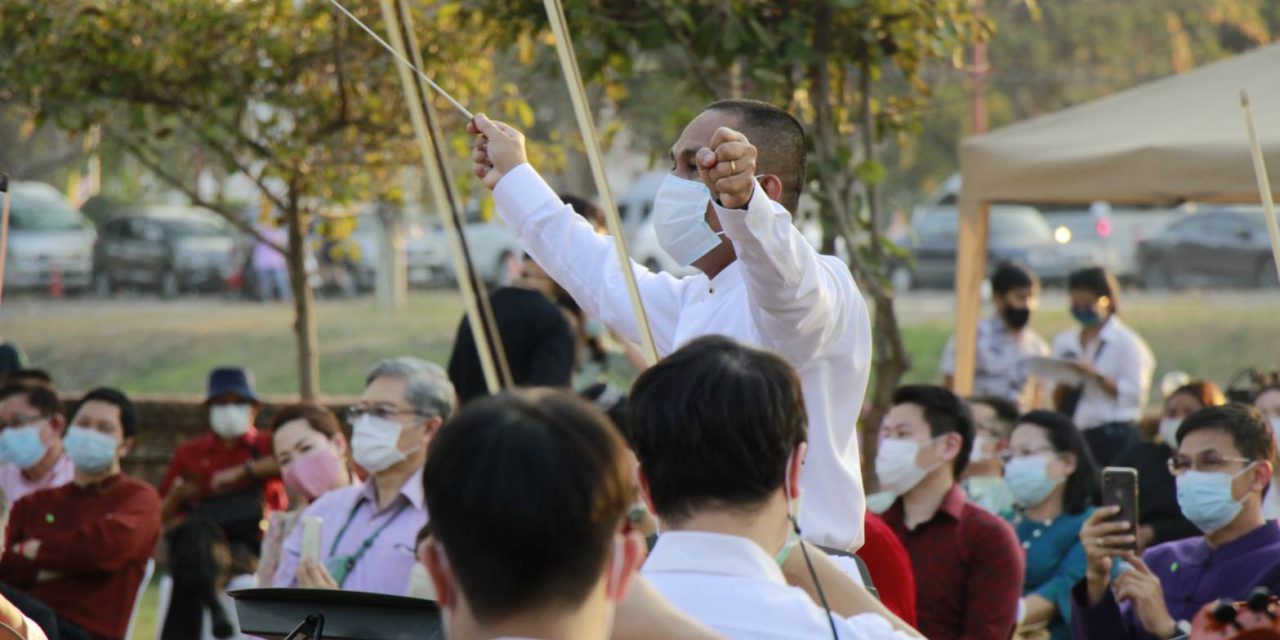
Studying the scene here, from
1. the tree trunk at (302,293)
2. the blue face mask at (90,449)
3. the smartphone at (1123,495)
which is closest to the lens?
the smartphone at (1123,495)

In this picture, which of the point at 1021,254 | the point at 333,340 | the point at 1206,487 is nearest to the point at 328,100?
the point at 1206,487

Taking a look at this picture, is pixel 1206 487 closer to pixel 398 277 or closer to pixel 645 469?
pixel 645 469

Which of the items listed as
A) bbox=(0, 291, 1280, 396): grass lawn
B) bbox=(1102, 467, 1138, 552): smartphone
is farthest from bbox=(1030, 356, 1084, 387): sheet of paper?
bbox=(0, 291, 1280, 396): grass lawn

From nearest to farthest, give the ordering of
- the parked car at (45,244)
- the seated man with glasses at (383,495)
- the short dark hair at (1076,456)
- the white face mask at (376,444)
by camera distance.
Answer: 1. the seated man with glasses at (383,495)
2. the white face mask at (376,444)
3. the short dark hair at (1076,456)
4. the parked car at (45,244)

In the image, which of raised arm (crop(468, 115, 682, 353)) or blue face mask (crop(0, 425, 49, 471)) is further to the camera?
blue face mask (crop(0, 425, 49, 471))

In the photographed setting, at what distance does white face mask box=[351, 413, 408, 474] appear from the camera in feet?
17.8

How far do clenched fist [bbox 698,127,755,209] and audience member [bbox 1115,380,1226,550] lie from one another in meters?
3.85

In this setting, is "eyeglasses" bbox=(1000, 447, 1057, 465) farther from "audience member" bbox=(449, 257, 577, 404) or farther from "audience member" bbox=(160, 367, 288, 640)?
"audience member" bbox=(160, 367, 288, 640)

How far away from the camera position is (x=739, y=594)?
8.30 ft

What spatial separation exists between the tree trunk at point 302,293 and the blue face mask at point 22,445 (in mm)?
2376

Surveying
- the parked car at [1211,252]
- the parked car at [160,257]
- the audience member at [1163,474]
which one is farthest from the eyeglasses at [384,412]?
the parked car at [160,257]

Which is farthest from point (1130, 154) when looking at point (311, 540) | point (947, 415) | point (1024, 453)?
point (311, 540)

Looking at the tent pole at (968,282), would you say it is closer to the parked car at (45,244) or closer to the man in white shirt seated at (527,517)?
the man in white shirt seated at (527,517)

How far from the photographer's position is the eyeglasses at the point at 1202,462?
498 cm
